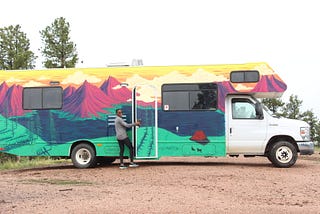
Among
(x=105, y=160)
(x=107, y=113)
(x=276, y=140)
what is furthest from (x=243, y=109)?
(x=105, y=160)

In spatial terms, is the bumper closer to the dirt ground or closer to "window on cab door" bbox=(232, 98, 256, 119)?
the dirt ground

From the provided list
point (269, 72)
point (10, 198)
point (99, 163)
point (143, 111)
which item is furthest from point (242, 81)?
point (10, 198)

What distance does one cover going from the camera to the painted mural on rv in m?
13.1

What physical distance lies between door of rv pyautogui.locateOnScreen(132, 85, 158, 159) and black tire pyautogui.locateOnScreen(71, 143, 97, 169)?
4.50ft

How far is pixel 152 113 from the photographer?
13.4 meters

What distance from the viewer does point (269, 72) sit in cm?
1301

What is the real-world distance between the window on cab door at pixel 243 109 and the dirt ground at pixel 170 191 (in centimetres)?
156

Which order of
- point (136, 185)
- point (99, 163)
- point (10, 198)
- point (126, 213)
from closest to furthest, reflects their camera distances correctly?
point (126, 213) → point (10, 198) → point (136, 185) → point (99, 163)

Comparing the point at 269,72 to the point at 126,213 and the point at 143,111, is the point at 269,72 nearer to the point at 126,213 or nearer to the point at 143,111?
the point at 143,111

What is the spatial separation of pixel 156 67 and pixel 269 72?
3297 mm

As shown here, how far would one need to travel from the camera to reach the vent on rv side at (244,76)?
13016 millimetres

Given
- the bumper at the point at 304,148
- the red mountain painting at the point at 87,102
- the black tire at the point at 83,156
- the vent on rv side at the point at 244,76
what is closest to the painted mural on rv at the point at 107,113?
the red mountain painting at the point at 87,102

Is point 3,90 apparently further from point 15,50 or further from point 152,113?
point 15,50

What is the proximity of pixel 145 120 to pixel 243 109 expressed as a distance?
9.44ft
